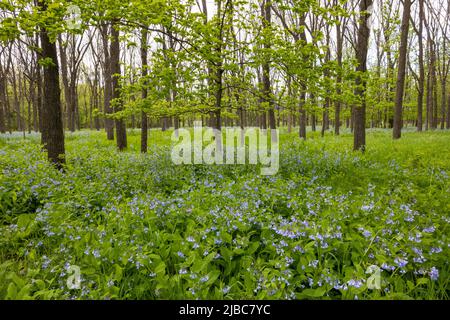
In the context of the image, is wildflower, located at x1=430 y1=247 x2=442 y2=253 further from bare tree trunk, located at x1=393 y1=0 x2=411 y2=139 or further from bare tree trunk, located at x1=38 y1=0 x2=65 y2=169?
bare tree trunk, located at x1=393 y1=0 x2=411 y2=139

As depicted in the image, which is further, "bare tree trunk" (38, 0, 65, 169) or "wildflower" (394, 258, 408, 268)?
"bare tree trunk" (38, 0, 65, 169)

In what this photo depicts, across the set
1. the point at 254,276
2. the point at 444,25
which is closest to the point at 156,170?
the point at 254,276

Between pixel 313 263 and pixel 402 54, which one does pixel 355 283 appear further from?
pixel 402 54

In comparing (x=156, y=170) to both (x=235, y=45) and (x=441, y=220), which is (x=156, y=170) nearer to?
(x=235, y=45)

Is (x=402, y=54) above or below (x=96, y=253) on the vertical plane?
above

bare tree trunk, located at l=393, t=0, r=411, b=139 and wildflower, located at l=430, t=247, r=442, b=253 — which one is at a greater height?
bare tree trunk, located at l=393, t=0, r=411, b=139

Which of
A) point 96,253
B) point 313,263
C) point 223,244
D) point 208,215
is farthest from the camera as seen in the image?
point 208,215

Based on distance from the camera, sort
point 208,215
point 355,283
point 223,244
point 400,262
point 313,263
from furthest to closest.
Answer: point 208,215 → point 223,244 → point 313,263 → point 400,262 → point 355,283

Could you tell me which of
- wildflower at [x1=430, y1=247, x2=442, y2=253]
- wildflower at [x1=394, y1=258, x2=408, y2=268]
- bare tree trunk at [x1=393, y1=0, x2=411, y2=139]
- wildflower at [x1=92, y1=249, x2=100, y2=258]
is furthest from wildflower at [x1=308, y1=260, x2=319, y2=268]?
bare tree trunk at [x1=393, y1=0, x2=411, y2=139]

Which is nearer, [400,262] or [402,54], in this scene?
[400,262]

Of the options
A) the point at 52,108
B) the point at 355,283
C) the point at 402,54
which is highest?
the point at 402,54

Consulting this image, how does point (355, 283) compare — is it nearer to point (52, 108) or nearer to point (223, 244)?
point (223, 244)

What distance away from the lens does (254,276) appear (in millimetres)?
2230

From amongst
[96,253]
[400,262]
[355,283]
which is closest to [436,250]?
[400,262]
